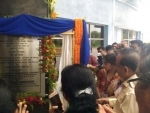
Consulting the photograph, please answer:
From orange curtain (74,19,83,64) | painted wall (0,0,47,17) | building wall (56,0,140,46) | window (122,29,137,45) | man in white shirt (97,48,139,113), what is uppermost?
building wall (56,0,140,46)

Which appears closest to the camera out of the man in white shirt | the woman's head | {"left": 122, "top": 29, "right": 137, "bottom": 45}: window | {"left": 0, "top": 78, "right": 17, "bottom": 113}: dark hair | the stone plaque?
{"left": 0, "top": 78, "right": 17, "bottom": 113}: dark hair

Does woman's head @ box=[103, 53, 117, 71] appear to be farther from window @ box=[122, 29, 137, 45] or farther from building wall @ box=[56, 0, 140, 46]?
window @ box=[122, 29, 137, 45]

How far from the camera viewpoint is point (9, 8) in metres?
5.28

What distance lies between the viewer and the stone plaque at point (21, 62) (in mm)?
4977

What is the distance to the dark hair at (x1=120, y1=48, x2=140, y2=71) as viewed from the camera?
2398 mm

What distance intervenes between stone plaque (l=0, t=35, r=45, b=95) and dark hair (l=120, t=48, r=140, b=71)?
2834 millimetres

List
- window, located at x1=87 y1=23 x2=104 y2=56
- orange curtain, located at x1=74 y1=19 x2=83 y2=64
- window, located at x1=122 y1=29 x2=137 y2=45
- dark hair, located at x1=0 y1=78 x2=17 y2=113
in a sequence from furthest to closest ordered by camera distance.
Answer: window, located at x1=122 y1=29 x2=137 y2=45
window, located at x1=87 y1=23 x2=104 y2=56
orange curtain, located at x1=74 y1=19 x2=83 y2=64
dark hair, located at x1=0 y1=78 x2=17 y2=113

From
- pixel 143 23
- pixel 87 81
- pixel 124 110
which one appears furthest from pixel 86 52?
pixel 143 23

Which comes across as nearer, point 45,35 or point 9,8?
point 45,35

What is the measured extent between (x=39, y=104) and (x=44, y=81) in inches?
18.6

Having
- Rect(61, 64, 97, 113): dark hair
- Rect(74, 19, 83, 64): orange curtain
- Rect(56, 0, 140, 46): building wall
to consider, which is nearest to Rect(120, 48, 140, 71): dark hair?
Rect(61, 64, 97, 113): dark hair

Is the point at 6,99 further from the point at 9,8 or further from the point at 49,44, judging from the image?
the point at 9,8

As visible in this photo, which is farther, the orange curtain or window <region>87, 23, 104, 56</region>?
window <region>87, 23, 104, 56</region>

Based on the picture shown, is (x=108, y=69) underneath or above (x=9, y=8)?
underneath
